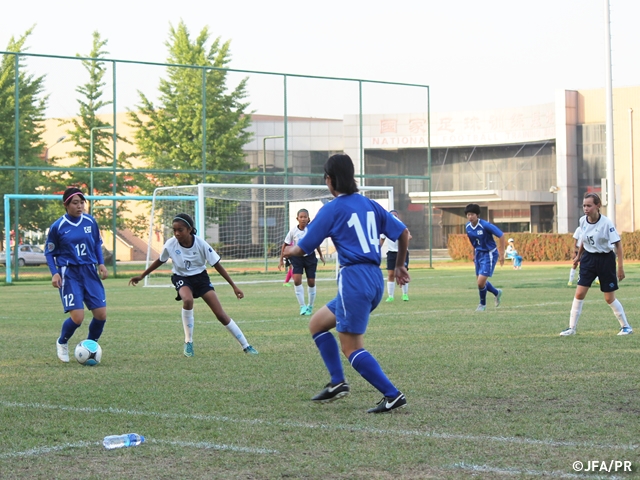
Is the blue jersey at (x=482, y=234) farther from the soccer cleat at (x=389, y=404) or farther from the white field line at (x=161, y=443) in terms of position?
the white field line at (x=161, y=443)

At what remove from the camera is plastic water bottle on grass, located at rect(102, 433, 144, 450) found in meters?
5.93

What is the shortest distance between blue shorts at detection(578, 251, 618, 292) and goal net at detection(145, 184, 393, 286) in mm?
19437

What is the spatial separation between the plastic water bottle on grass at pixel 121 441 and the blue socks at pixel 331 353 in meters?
1.91

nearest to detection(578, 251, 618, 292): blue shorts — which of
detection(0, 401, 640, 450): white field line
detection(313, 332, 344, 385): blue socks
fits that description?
detection(313, 332, 344, 385): blue socks

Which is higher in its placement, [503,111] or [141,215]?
[503,111]

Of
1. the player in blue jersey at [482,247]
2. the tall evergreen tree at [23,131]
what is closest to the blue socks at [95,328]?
the player in blue jersey at [482,247]

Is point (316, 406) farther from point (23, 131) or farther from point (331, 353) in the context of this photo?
point (23, 131)

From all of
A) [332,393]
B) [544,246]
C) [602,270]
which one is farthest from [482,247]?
[544,246]

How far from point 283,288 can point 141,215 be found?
21534mm

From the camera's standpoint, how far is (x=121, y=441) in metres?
6.00

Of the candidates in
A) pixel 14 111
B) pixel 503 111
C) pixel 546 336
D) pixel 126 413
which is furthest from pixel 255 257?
pixel 503 111

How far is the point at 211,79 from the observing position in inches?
1457

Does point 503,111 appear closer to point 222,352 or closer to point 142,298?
point 142,298

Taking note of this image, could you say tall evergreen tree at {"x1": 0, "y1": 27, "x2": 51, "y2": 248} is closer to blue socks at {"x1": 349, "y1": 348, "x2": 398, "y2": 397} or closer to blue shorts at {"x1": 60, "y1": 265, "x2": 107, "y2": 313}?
blue shorts at {"x1": 60, "y1": 265, "x2": 107, "y2": 313}
